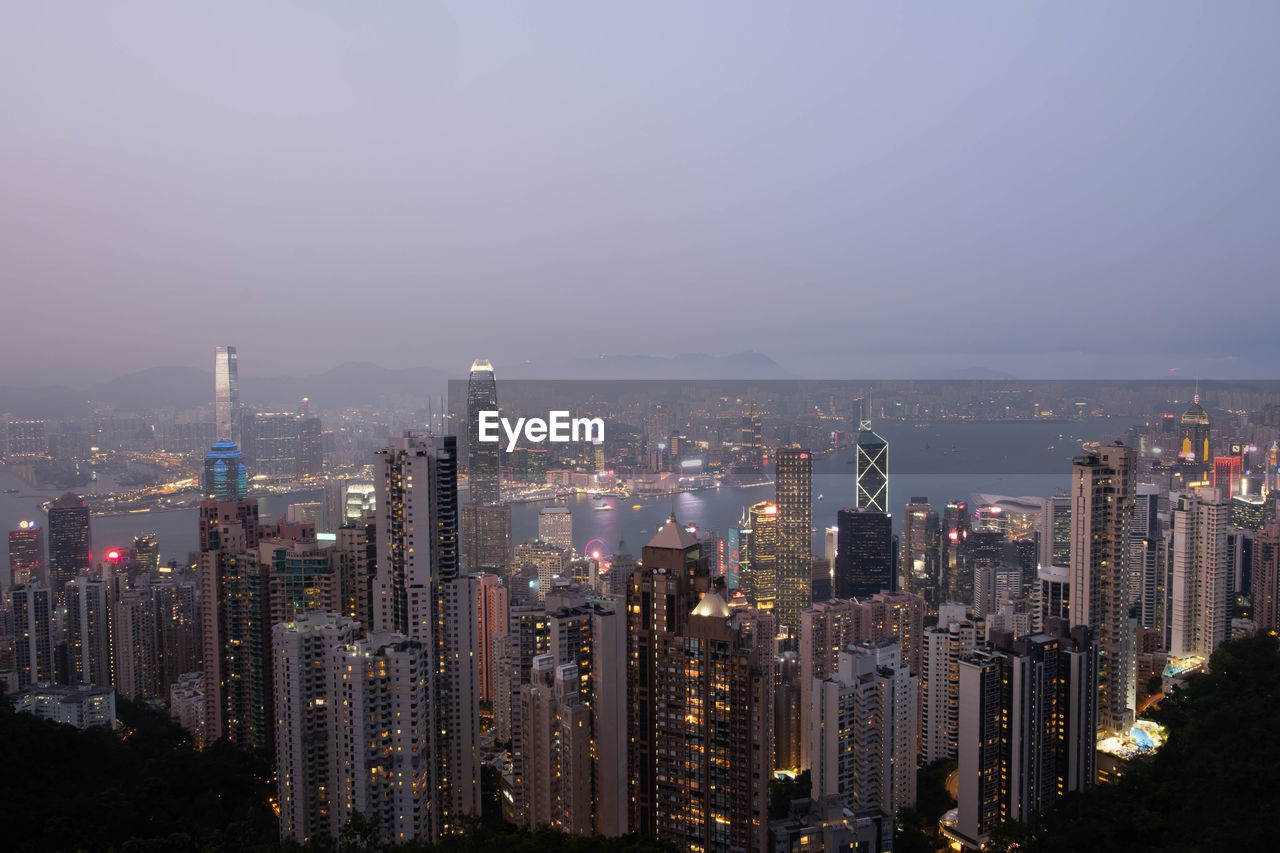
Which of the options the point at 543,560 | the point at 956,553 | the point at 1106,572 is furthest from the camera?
the point at 956,553

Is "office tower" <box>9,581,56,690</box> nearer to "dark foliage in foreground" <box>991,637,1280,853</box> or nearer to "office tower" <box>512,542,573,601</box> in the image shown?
"office tower" <box>512,542,573,601</box>

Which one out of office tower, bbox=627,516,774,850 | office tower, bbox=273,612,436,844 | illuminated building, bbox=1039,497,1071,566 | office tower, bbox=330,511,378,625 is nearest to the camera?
office tower, bbox=627,516,774,850

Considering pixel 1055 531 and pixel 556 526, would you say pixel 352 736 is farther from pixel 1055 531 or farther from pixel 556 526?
pixel 1055 531

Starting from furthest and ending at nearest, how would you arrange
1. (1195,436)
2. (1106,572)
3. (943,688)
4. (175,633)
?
(1195,436), (175,633), (1106,572), (943,688)

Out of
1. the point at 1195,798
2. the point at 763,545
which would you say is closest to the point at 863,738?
the point at 1195,798

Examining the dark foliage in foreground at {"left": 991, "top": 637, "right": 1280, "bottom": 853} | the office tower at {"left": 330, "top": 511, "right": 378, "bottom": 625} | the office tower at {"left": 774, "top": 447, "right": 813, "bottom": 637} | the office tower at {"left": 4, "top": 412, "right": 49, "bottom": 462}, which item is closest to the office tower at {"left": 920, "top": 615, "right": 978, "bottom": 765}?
the dark foliage in foreground at {"left": 991, "top": 637, "right": 1280, "bottom": 853}

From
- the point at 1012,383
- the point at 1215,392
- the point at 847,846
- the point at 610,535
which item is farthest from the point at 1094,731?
the point at 610,535
